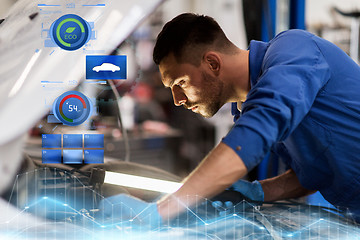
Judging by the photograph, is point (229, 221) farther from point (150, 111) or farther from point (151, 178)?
point (150, 111)

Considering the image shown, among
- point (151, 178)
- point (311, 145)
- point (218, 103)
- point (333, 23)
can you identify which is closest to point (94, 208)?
point (151, 178)

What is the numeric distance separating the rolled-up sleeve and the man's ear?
0.52 ft

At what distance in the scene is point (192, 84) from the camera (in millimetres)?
854

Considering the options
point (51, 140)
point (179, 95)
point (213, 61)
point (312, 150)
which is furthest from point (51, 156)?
point (312, 150)

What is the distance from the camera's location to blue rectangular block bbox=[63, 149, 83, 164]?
799 mm

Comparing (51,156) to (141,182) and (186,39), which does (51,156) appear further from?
(186,39)

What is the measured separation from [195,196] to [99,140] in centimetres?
26

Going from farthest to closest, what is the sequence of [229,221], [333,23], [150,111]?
1. [150,111]
2. [333,23]
3. [229,221]

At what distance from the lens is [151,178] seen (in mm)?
988

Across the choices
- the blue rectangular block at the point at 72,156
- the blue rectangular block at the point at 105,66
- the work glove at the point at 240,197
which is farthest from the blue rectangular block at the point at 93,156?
the work glove at the point at 240,197

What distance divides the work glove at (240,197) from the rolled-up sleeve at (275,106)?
251 mm

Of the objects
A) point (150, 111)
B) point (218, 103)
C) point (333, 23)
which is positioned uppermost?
point (333, 23)

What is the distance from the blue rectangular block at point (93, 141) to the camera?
0.80m

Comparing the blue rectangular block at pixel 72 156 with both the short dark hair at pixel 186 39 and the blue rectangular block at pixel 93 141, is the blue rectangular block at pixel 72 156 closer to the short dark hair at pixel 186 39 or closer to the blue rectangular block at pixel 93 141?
the blue rectangular block at pixel 93 141
